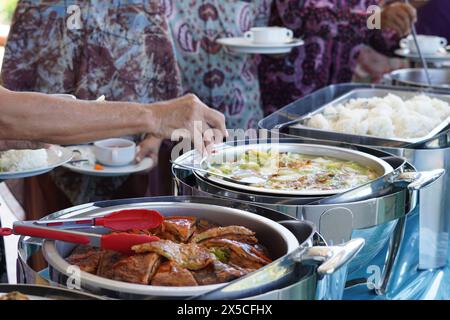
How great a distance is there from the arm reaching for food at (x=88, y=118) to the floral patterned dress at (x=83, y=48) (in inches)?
46.2

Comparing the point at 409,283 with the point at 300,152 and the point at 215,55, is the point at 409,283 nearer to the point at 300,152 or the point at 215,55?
the point at 300,152

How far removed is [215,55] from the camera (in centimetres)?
293

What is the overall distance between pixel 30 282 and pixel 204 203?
346 mm

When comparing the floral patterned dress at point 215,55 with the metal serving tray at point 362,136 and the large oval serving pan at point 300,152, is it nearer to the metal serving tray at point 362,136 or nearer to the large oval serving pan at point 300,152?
the metal serving tray at point 362,136

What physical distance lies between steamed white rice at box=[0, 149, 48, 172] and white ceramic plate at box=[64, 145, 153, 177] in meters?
0.27

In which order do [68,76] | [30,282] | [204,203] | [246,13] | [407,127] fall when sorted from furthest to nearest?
1. [246,13]
2. [68,76]
3. [407,127]
4. [204,203]
5. [30,282]

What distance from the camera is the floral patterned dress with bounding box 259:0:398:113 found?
A: 310 centimetres

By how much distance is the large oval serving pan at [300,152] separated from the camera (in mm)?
1240

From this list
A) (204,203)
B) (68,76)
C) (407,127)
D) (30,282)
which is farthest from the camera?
(68,76)

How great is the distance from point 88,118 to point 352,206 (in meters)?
0.51

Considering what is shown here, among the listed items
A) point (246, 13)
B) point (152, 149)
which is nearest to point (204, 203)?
point (152, 149)

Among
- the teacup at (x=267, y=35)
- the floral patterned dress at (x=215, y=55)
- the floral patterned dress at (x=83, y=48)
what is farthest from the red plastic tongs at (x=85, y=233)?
the floral patterned dress at (x=215, y=55)
